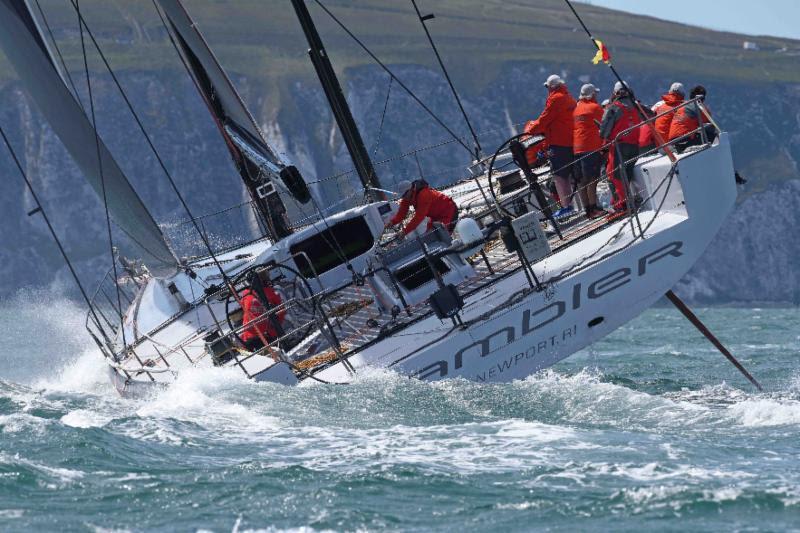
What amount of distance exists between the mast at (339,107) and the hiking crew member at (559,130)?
2768 mm

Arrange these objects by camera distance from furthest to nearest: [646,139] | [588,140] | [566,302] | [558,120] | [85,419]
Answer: [646,139]
[558,120]
[588,140]
[566,302]
[85,419]

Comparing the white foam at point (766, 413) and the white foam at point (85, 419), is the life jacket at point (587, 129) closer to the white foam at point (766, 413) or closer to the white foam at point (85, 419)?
the white foam at point (766, 413)

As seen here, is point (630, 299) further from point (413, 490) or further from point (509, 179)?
point (413, 490)

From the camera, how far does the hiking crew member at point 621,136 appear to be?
1549 centimetres

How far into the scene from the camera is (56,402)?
15281 mm

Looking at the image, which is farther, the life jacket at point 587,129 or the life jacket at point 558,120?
the life jacket at point 558,120

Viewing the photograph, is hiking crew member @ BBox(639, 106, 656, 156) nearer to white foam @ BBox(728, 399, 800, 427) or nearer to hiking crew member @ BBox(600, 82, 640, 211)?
hiking crew member @ BBox(600, 82, 640, 211)

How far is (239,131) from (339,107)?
1972 mm

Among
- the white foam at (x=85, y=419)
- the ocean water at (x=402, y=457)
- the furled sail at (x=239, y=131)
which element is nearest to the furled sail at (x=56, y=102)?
the furled sail at (x=239, y=131)

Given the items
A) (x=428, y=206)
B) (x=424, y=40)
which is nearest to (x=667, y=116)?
(x=428, y=206)

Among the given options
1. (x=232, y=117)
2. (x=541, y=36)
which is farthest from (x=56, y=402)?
(x=541, y=36)

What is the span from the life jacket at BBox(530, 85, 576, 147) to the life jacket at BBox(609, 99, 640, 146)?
19.7 inches

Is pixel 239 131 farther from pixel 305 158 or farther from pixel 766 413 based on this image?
pixel 305 158

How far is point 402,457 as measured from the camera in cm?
1130
